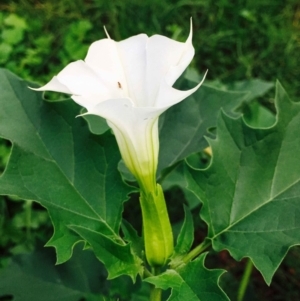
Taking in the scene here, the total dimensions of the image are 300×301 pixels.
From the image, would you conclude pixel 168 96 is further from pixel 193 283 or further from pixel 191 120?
pixel 191 120

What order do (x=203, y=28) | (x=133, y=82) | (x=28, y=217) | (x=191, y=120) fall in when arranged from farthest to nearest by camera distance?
(x=203, y=28) < (x=28, y=217) < (x=191, y=120) < (x=133, y=82)

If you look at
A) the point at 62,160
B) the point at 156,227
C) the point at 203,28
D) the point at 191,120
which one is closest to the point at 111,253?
the point at 156,227

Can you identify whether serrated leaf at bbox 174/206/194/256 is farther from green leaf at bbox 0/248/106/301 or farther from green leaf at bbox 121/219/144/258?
green leaf at bbox 0/248/106/301

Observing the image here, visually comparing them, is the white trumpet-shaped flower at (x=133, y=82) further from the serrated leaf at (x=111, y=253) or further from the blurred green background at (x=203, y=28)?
the blurred green background at (x=203, y=28)

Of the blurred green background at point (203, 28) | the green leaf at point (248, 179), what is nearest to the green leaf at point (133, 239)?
the green leaf at point (248, 179)

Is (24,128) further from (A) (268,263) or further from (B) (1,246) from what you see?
(B) (1,246)

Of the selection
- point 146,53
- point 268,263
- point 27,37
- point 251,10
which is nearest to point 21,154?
point 146,53
